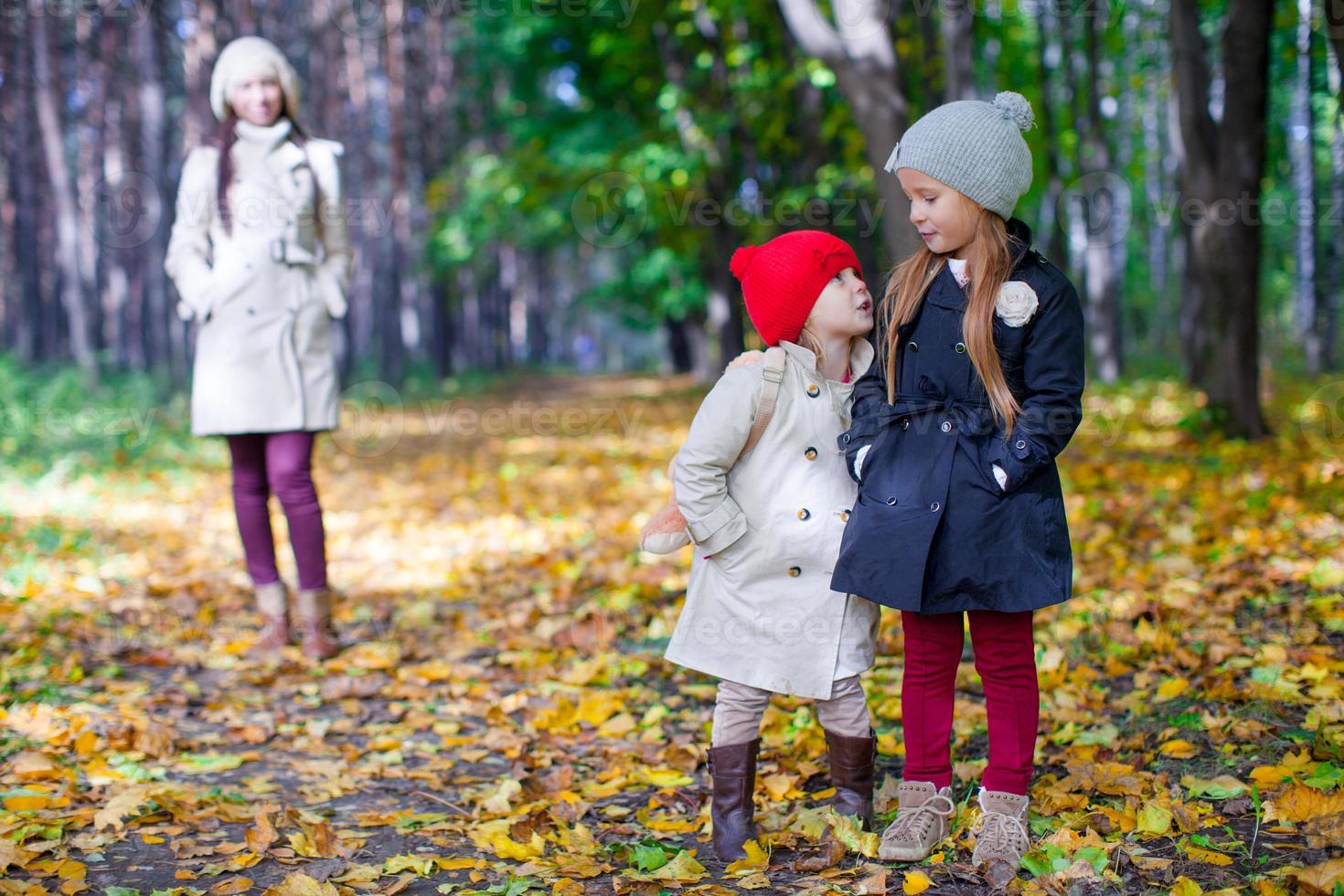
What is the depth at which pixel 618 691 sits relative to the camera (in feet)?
14.2

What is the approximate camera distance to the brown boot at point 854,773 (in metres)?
2.96

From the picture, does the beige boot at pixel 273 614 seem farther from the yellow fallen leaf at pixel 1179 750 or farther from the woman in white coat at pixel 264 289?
the yellow fallen leaf at pixel 1179 750

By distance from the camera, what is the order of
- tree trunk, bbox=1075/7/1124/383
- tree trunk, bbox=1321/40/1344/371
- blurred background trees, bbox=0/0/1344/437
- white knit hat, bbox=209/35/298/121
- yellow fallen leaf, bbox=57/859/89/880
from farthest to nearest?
tree trunk, bbox=1321/40/1344/371
tree trunk, bbox=1075/7/1124/383
blurred background trees, bbox=0/0/1344/437
white knit hat, bbox=209/35/298/121
yellow fallen leaf, bbox=57/859/89/880

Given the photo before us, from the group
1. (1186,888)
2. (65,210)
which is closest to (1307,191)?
(1186,888)

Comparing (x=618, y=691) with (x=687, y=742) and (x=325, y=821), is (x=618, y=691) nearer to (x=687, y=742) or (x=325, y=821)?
(x=687, y=742)

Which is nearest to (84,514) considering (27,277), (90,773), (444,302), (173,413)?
(90,773)

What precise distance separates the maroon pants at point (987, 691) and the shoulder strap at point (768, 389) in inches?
22.8

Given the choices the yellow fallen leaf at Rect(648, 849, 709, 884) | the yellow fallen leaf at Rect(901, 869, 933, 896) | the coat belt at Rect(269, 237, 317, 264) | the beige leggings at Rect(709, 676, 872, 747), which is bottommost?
the yellow fallen leaf at Rect(648, 849, 709, 884)

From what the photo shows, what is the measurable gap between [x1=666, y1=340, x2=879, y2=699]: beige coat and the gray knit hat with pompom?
568mm

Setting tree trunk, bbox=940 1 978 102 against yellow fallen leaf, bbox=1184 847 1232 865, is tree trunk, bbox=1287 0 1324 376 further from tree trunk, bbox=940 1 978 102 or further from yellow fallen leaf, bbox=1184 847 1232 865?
yellow fallen leaf, bbox=1184 847 1232 865

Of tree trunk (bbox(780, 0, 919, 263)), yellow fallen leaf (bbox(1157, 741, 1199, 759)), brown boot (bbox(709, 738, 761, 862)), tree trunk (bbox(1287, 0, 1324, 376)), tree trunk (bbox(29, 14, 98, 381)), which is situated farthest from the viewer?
tree trunk (bbox(29, 14, 98, 381))

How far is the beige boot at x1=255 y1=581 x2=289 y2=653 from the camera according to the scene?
4.90 metres

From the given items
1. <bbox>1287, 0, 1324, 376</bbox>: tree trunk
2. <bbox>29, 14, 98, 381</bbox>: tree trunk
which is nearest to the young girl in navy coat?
<bbox>1287, 0, 1324, 376</bbox>: tree trunk

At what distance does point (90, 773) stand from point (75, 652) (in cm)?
162
